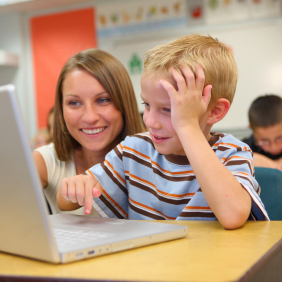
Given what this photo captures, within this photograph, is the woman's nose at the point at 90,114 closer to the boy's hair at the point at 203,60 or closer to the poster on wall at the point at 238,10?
the boy's hair at the point at 203,60

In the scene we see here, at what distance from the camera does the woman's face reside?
1322 mm

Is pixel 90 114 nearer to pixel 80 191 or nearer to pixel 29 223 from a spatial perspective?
pixel 80 191

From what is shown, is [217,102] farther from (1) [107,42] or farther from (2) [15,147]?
(1) [107,42]

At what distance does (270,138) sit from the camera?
2.40 metres

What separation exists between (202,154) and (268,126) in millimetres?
1740

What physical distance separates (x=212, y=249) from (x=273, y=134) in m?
1.95

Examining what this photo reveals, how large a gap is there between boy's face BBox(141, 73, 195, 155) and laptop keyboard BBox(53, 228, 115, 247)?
33 centimetres

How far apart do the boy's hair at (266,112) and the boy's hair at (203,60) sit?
4.87 ft

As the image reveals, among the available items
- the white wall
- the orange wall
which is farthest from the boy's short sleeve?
the orange wall

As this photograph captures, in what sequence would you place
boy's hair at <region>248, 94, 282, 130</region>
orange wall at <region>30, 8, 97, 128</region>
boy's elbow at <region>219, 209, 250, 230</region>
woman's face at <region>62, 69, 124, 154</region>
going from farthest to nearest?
orange wall at <region>30, 8, 97, 128</region>, boy's hair at <region>248, 94, 282, 130</region>, woman's face at <region>62, 69, 124, 154</region>, boy's elbow at <region>219, 209, 250, 230</region>

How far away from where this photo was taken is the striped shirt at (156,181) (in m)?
0.90

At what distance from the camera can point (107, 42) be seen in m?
4.31

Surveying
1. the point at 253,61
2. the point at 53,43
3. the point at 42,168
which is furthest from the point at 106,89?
the point at 53,43

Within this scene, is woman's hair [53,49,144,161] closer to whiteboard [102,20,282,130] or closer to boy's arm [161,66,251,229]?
boy's arm [161,66,251,229]
